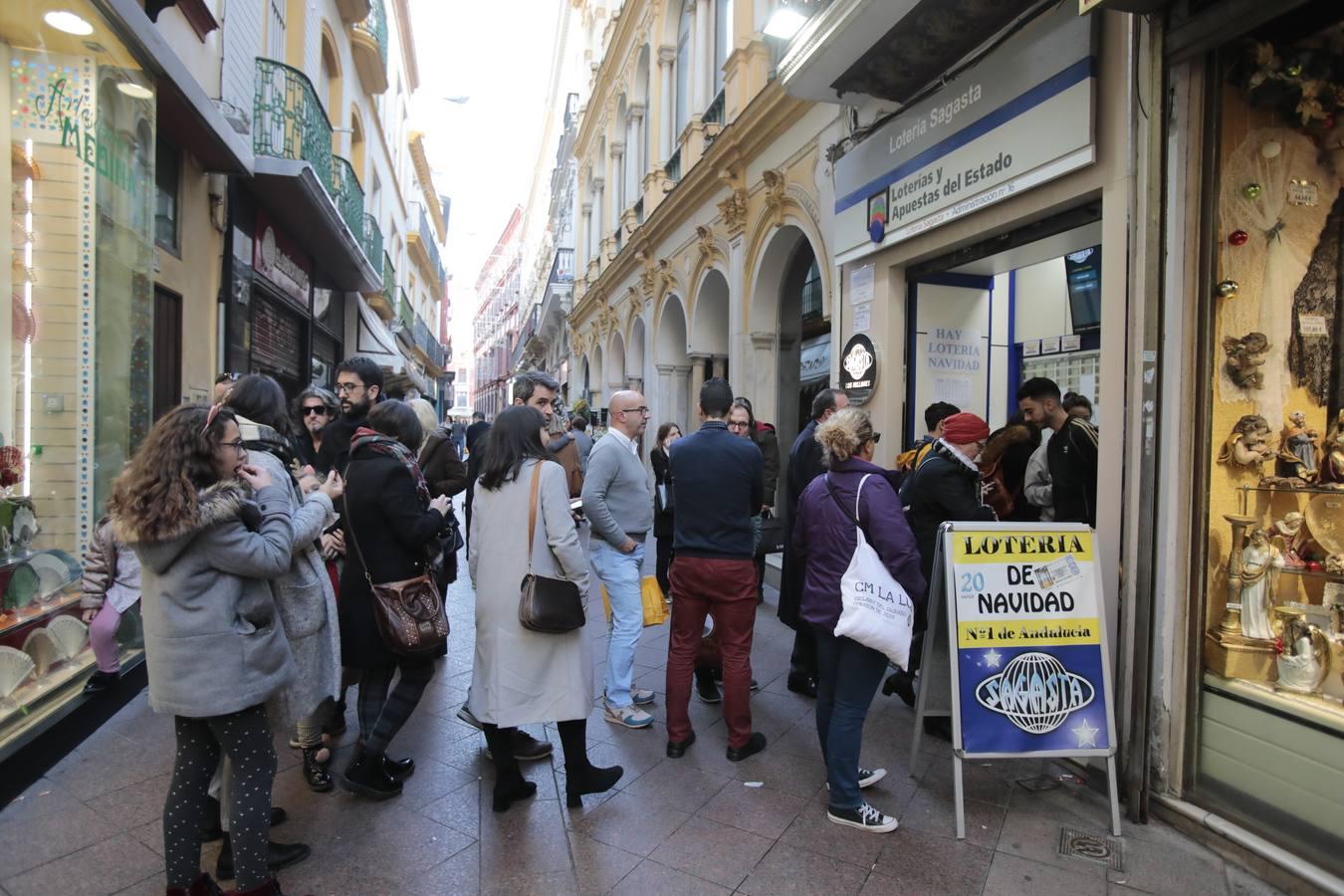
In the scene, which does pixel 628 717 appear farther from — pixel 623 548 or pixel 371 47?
pixel 371 47

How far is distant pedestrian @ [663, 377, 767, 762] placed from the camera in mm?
3887

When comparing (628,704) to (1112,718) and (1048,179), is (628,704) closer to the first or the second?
(1112,718)

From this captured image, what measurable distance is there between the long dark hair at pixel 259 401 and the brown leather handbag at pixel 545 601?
118cm

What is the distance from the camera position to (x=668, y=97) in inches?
543

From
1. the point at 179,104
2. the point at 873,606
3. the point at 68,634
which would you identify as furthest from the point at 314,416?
the point at 873,606

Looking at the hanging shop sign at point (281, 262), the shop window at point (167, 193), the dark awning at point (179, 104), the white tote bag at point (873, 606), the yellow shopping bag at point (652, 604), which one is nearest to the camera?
the white tote bag at point (873, 606)

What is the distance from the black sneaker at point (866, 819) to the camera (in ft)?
10.7

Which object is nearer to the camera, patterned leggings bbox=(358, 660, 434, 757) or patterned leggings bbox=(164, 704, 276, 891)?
patterned leggings bbox=(164, 704, 276, 891)

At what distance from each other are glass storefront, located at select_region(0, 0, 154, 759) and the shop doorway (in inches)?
226

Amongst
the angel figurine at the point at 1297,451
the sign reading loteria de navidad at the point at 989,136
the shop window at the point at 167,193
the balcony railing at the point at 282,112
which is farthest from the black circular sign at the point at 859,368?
the balcony railing at the point at 282,112

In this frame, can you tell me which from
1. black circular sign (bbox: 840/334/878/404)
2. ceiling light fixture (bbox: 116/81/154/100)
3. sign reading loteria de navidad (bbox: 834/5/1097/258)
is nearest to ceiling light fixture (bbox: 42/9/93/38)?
ceiling light fixture (bbox: 116/81/154/100)

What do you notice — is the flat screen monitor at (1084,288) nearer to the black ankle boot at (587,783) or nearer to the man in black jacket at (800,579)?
the man in black jacket at (800,579)

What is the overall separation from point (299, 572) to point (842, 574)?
225 centimetres

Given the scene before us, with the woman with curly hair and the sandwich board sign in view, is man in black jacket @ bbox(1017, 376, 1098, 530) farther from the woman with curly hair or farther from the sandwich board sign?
the woman with curly hair
